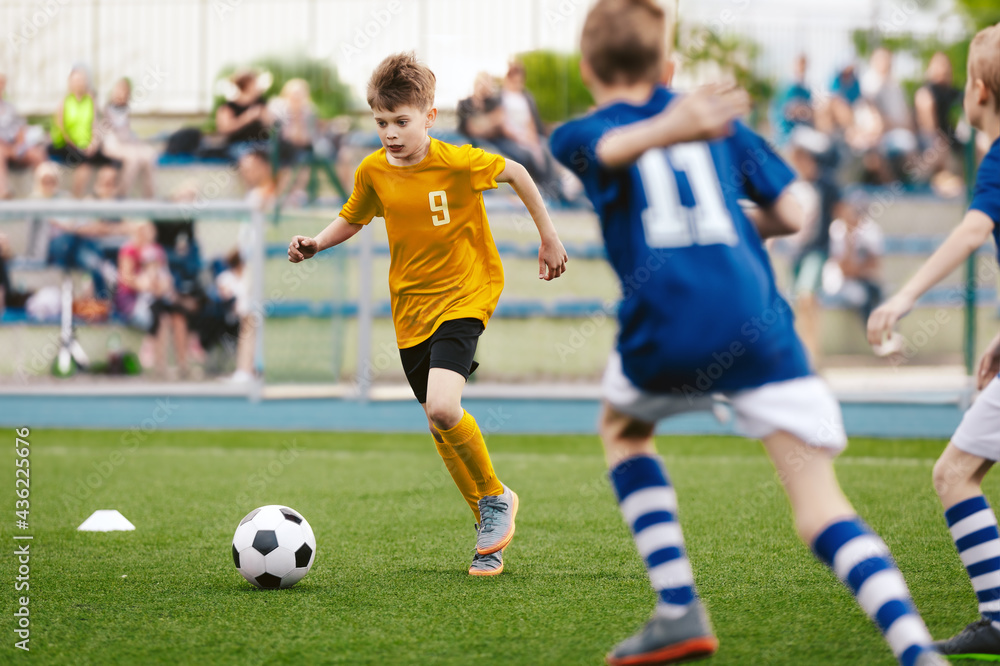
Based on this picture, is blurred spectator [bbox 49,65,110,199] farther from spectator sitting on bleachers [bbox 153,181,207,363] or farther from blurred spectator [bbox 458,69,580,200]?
blurred spectator [bbox 458,69,580,200]

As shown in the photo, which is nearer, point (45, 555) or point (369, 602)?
point (369, 602)

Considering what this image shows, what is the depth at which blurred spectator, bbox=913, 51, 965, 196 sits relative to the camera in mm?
12000

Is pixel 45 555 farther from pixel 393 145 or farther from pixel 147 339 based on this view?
pixel 147 339

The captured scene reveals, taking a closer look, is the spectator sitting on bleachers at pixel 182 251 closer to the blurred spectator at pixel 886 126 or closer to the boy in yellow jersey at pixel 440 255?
the blurred spectator at pixel 886 126

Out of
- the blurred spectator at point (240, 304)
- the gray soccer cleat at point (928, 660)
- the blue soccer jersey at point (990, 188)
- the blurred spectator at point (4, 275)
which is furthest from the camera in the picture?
the blurred spectator at point (4, 275)

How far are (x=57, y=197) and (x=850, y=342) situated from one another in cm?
→ 948

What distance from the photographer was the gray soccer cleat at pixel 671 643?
7.73ft

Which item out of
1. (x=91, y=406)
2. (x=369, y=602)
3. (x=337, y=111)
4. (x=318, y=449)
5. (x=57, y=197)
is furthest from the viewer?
(x=337, y=111)

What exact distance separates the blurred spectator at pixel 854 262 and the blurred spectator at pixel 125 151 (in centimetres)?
806

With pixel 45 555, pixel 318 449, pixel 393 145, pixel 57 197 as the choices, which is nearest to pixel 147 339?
pixel 57 197

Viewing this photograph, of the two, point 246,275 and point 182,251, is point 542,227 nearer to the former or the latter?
point 246,275

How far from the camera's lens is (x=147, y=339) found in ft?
37.7

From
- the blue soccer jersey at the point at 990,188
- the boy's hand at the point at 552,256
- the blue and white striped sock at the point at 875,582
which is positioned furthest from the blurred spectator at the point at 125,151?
the blue and white striped sock at the point at 875,582

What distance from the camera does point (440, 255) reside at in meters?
4.21
